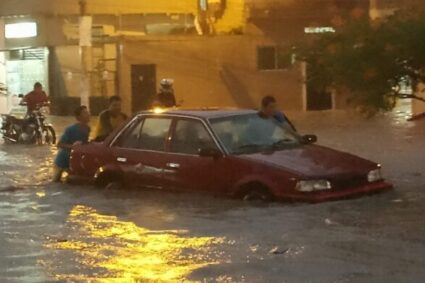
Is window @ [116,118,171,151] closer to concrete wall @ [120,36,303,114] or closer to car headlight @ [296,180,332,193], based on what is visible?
car headlight @ [296,180,332,193]

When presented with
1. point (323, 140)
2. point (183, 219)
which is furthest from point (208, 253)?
point (323, 140)

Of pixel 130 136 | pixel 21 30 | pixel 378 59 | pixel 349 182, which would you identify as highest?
pixel 21 30

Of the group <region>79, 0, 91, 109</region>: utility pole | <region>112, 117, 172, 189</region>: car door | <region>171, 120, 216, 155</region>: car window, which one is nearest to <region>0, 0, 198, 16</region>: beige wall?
<region>79, 0, 91, 109</region>: utility pole

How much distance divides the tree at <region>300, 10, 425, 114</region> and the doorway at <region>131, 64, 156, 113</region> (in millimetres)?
28448

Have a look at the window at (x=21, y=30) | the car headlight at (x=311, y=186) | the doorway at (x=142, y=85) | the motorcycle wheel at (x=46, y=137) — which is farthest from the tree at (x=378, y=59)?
the window at (x=21, y=30)

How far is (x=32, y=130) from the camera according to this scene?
26578mm

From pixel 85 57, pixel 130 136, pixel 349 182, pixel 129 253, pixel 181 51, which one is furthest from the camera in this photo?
pixel 181 51

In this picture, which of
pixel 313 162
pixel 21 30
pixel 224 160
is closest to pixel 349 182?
pixel 313 162

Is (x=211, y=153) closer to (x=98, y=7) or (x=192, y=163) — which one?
(x=192, y=163)

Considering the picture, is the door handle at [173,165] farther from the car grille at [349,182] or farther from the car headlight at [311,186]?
the car grille at [349,182]

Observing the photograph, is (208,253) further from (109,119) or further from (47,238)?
(109,119)

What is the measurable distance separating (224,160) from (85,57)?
27116 millimetres

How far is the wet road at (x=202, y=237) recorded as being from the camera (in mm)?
9461

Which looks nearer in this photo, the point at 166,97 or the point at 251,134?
the point at 251,134
